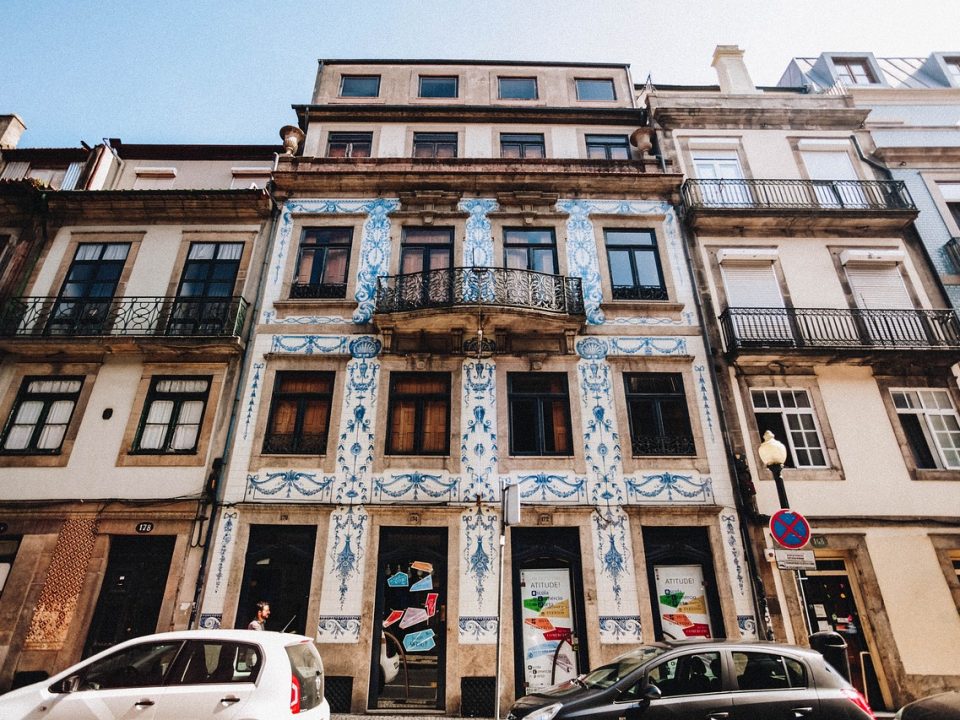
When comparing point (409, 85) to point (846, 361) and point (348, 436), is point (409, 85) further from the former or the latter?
point (846, 361)

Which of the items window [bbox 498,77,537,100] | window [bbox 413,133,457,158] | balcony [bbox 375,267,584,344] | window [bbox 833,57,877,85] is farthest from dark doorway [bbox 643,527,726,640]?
window [bbox 833,57,877,85]

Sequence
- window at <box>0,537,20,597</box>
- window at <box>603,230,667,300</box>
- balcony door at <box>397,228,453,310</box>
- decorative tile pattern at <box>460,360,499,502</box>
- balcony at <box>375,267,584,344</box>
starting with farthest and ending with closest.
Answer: window at <box>603,230,667,300</box> → balcony door at <box>397,228,453,310</box> → balcony at <box>375,267,584,344</box> → decorative tile pattern at <box>460,360,499,502</box> → window at <box>0,537,20,597</box>

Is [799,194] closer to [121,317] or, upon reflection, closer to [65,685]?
[65,685]

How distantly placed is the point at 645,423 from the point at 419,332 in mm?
5955

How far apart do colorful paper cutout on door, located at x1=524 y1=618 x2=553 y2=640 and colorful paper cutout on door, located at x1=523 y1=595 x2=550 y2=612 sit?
0.19 metres

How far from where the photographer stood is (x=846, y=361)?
12.2 metres

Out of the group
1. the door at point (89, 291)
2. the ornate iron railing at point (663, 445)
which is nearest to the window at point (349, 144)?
the door at point (89, 291)

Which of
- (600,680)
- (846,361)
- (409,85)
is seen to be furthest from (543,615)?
(409,85)

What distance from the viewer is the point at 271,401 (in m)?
12.0

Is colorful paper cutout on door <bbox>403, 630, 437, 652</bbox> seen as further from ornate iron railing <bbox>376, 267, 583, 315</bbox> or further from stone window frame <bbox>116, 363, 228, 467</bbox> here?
ornate iron railing <bbox>376, 267, 583, 315</bbox>

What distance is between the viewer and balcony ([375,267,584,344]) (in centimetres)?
1206

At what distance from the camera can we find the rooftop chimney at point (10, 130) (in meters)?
16.1

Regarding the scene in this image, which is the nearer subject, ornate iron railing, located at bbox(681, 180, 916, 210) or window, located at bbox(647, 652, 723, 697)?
window, located at bbox(647, 652, 723, 697)

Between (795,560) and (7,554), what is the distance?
50.9 ft
